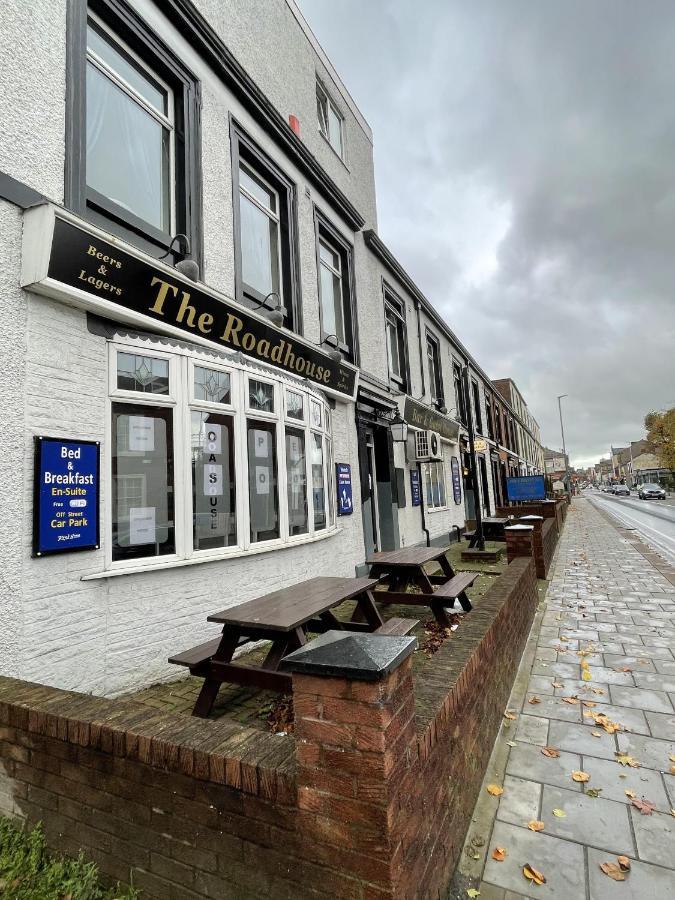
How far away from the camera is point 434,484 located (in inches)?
554

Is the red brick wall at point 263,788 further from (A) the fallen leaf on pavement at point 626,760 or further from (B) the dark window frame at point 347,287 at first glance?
(B) the dark window frame at point 347,287

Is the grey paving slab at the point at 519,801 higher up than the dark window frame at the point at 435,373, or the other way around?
the dark window frame at the point at 435,373

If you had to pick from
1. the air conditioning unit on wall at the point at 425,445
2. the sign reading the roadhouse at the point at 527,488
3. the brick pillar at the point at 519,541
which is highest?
the air conditioning unit on wall at the point at 425,445

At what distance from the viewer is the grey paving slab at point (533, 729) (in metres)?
3.30

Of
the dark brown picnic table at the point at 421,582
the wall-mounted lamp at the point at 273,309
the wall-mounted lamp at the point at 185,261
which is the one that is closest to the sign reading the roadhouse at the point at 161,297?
the wall-mounted lamp at the point at 185,261

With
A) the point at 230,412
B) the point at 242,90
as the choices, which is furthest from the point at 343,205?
the point at 230,412

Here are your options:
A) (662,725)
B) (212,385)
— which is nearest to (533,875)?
(662,725)

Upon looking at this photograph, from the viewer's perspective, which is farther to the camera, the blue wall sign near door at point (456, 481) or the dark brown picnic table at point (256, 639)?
the blue wall sign near door at point (456, 481)

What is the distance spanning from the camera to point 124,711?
233 centimetres

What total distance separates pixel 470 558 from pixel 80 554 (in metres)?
8.55

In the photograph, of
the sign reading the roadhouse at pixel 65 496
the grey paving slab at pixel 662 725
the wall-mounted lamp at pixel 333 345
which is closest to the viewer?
the grey paving slab at pixel 662 725

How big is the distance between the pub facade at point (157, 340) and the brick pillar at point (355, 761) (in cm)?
262

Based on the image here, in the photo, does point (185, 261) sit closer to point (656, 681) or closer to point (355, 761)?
point (355, 761)

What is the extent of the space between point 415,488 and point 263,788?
10182mm
